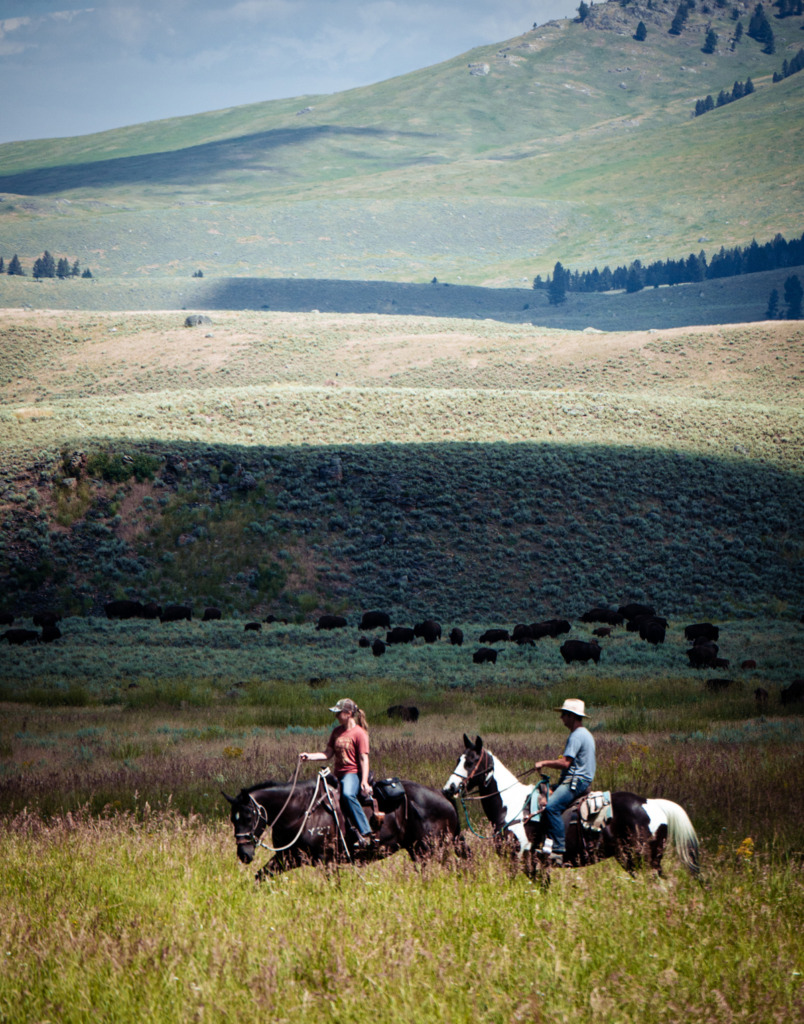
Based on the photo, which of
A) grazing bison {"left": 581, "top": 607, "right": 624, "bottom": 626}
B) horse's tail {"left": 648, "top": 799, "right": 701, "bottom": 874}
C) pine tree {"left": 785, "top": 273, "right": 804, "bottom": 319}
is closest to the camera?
horse's tail {"left": 648, "top": 799, "right": 701, "bottom": 874}

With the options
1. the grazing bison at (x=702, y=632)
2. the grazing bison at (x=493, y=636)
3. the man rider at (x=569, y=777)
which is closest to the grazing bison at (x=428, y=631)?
the grazing bison at (x=493, y=636)

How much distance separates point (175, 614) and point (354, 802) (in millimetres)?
31970

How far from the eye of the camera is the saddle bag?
825cm

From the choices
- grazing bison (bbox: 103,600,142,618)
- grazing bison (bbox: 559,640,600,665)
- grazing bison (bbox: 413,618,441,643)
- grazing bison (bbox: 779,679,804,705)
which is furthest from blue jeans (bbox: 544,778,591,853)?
grazing bison (bbox: 103,600,142,618)

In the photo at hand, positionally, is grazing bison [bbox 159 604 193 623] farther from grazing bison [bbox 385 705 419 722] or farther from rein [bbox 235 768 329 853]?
rein [bbox 235 768 329 853]

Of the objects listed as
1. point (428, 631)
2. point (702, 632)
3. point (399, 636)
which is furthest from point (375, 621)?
point (702, 632)

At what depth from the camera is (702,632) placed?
111 ft

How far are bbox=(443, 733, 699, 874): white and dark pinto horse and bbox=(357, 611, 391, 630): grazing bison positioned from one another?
30.4m

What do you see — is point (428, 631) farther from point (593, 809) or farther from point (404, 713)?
point (593, 809)

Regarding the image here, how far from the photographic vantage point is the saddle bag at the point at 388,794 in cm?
825

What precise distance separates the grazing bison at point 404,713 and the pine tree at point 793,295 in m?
178

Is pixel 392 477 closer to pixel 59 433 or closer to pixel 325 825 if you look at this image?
pixel 59 433

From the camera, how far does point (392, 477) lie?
51656mm

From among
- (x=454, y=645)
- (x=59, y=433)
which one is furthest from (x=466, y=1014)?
(x=59, y=433)
